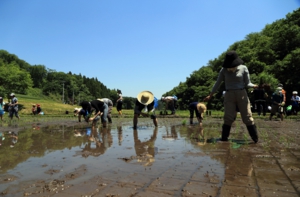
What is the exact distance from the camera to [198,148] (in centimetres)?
488

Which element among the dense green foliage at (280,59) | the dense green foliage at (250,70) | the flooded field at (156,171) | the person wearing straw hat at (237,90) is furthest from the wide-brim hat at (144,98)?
the dense green foliage at (250,70)

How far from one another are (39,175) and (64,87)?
413 ft

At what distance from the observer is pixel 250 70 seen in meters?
30.0

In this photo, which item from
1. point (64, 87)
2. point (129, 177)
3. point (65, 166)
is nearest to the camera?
point (129, 177)

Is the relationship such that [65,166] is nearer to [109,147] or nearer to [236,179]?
[109,147]

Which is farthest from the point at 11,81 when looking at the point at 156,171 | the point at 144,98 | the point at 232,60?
the point at 156,171

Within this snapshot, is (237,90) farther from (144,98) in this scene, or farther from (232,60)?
(144,98)

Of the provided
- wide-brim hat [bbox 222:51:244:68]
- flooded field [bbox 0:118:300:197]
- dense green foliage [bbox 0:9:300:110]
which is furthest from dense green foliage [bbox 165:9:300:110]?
flooded field [bbox 0:118:300:197]

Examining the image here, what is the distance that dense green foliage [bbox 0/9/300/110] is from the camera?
76.1 ft

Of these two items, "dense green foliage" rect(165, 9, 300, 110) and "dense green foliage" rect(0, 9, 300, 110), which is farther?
"dense green foliage" rect(0, 9, 300, 110)

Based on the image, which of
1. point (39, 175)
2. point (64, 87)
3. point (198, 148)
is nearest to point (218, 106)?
point (198, 148)

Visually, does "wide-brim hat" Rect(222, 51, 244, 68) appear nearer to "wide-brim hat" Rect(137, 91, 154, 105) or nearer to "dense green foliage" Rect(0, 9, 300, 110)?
"wide-brim hat" Rect(137, 91, 154, 105)

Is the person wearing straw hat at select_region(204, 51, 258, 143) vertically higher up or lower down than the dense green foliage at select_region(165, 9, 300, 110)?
lower down

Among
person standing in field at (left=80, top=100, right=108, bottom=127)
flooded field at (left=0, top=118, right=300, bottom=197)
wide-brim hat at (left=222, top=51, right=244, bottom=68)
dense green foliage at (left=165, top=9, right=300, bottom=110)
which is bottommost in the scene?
flooded field at (left=0, top=118, right=300, bottom=197)
